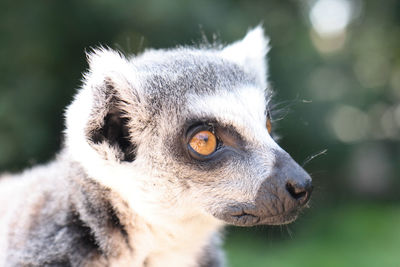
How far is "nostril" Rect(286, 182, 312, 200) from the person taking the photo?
287 centimetres

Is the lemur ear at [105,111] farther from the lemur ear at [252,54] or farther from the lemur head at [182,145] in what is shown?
the lemur ear at [252,54]

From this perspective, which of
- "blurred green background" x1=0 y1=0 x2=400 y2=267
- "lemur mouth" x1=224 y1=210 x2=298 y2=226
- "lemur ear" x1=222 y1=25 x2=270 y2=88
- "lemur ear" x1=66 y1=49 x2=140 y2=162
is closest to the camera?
"lemur mouth" x1=224 y1=210 x2=298 y2=226

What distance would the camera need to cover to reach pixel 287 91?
950cm

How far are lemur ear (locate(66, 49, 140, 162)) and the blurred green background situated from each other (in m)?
1.45

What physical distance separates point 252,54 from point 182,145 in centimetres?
146

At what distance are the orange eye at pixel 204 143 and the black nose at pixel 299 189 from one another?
0.54 m

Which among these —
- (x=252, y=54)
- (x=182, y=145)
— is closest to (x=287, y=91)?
(x=252, y=54)

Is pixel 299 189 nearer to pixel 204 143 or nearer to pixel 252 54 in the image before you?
pixel 204 143

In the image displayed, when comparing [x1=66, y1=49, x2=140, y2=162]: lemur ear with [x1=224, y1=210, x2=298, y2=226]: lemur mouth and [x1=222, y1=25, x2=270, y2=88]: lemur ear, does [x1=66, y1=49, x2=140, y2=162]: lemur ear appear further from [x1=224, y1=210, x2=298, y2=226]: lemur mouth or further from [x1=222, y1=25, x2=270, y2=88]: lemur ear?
[x1=222, y1=25, x2=270, y2=88]: lemur ear

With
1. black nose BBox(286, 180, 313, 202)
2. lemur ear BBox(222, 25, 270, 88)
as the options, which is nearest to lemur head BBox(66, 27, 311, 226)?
black nose BBox(286, 180, 313, 202)

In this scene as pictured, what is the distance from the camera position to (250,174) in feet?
9.86

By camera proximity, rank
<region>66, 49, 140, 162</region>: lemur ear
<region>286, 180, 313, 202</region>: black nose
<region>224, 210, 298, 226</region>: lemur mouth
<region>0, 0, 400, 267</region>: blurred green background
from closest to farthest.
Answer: <region>286, 180, 313, 202</region>: black nose
<region>224, 210, 298, 226</region>: lemur mouth
<region>66, 49, 140, 162</region>: lemur ear
<region>0, 0, 400, 267</region>: blurred green background

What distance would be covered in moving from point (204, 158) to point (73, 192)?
101 centimetres

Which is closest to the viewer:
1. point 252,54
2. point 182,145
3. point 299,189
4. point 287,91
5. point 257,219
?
point 299,189
